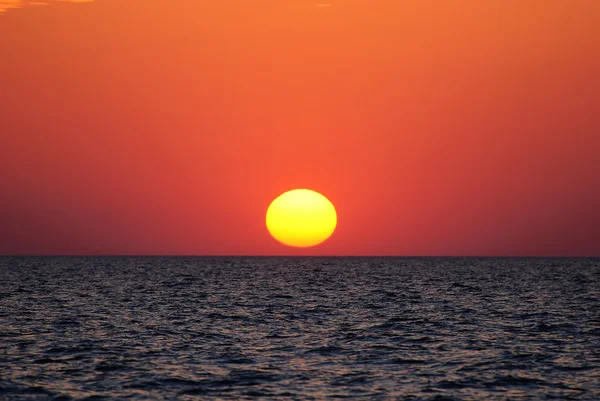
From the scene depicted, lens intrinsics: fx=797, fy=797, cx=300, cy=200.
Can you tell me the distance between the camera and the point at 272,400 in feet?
80.6

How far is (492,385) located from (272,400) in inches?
308

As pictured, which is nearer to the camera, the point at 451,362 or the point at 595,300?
the point at 451,362

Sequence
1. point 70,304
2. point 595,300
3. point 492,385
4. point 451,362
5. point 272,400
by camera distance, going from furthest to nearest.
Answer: point 595,300 → point 70,304 → point 451,362 → point 492,385 → point 272,400

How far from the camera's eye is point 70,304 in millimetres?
58281

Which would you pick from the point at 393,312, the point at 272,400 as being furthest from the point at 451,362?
the point at 393,312

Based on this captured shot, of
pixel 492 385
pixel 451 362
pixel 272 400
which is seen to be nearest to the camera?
pixel 272 400

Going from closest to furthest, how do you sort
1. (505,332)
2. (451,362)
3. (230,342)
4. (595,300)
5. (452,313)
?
(451,362) < (230,342) < (505,332) < (452,313) < (595,300)

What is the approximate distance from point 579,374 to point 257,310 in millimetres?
28393

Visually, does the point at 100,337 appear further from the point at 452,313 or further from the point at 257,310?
the point at 452,313

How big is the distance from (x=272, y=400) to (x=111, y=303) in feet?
124

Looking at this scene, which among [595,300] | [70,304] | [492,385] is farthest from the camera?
[595,300]

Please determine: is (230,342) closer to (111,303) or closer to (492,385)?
(492,385)

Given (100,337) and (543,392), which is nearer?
(543,392)

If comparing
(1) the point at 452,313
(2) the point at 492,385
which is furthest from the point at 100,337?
(1) the point at 452,313
